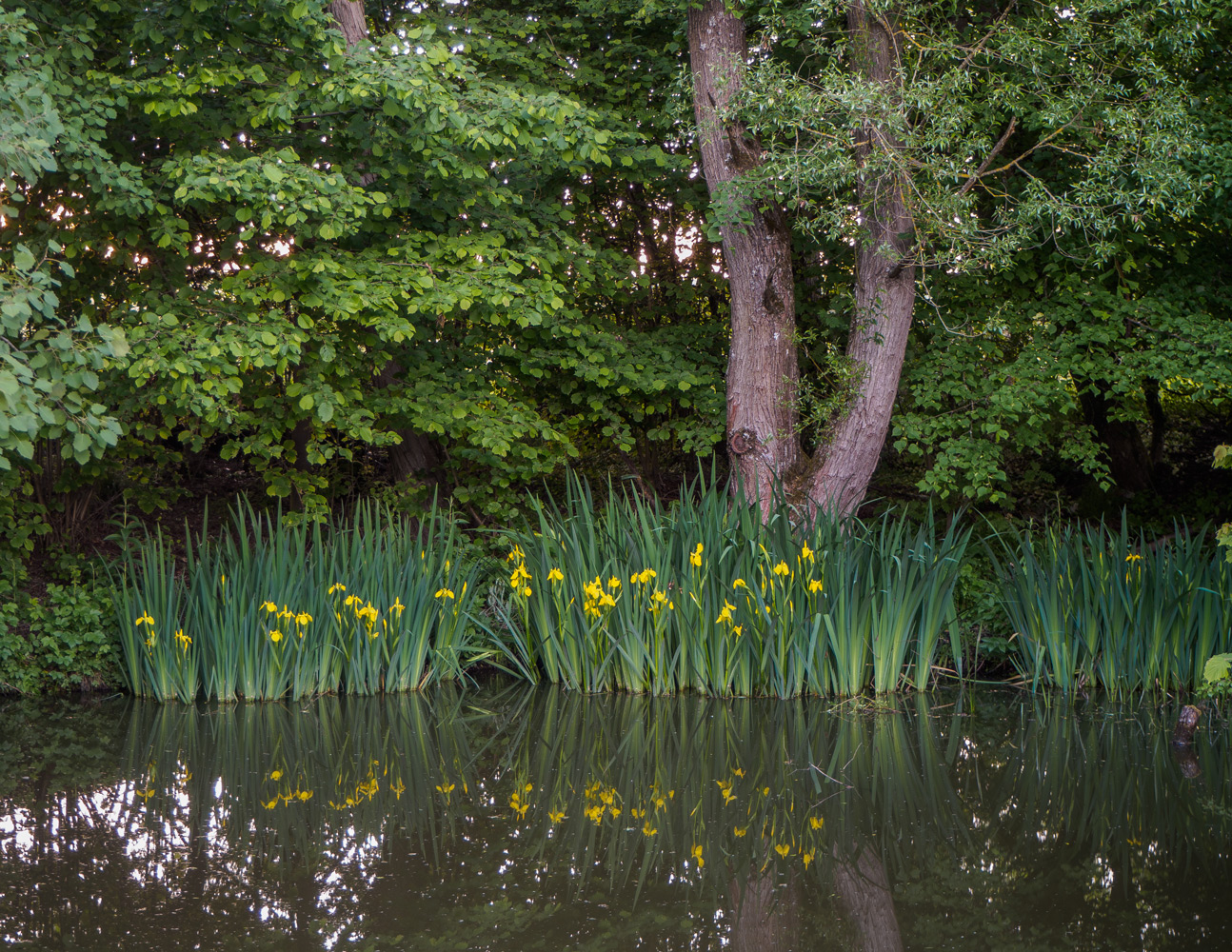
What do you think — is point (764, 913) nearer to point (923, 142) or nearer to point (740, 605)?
point (740, 605)

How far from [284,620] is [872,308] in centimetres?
426

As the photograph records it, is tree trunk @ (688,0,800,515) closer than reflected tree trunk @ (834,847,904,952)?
No

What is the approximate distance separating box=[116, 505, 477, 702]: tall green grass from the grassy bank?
12mm

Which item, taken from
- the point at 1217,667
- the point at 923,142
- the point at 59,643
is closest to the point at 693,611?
the point at 1217,667

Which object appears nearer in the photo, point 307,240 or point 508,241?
point 307,240

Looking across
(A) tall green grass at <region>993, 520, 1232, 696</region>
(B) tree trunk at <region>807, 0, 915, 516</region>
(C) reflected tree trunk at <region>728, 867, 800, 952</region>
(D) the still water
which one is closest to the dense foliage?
(B) tree trunk at <region>807, 0, 915, 516</region>

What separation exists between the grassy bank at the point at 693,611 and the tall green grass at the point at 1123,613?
1 centimetres

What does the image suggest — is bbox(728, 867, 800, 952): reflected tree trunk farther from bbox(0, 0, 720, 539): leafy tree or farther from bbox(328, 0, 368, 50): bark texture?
bbox(328, 0, 368, 50): bark texture

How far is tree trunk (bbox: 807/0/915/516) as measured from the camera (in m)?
6.70

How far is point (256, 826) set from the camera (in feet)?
11.6

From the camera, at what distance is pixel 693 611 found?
541 cm

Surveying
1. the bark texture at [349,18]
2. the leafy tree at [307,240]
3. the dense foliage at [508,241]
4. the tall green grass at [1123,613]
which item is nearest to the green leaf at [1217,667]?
the tall green grass at [1123,613]

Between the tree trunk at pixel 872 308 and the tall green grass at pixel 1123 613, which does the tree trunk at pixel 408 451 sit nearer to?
the tree trunk at pixel 872 308

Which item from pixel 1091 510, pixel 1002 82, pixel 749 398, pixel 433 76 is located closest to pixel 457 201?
pixel 433 76
